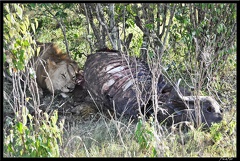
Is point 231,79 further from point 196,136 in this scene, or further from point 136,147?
point 136,147

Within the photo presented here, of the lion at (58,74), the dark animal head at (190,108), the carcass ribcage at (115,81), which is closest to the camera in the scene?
the dark animal head at (190,108)

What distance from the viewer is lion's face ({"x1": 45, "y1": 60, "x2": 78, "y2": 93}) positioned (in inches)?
204

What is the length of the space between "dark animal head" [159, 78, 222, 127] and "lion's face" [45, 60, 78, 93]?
1465 millimetres

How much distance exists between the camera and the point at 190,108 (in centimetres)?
407

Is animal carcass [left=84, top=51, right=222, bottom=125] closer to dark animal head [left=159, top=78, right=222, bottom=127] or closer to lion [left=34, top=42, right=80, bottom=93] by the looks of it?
dark animal head [left=159, top=78, right=222, bottom=127]

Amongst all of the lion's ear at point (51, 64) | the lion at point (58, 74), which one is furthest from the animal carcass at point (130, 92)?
the lion's ear at point (51, 64)

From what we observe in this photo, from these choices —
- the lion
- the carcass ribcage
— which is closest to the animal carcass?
the carcass ribcage

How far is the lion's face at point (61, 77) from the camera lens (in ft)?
17.0

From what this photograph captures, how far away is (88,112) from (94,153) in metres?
1.29

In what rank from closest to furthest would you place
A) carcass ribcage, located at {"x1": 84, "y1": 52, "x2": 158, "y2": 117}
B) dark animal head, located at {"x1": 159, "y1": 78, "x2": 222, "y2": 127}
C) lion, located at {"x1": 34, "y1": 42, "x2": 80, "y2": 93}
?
dark animal head, located at {"x1": 159, "y1": 78, "x2": 222, "y2": 127}, carcass ribcage, located at {"x1": 84, "y1": 52, "x2": 158, "y2": 117}, lion, located at {"x1": 34, "y1": 42, "x2": 80, "y2": 93}

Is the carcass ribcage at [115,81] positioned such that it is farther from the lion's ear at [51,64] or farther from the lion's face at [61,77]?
the lion's ear at [51,64]

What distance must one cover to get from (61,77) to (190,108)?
6.01ft

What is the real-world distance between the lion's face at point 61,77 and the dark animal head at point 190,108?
1465 millimetres

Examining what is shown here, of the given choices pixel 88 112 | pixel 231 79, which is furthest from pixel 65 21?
pixel 231 79
